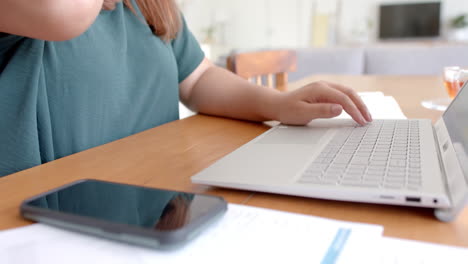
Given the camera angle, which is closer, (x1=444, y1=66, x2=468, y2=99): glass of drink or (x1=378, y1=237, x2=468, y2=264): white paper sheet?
(x1=378, y1=237, x2=468, y2=264): white paper sheet

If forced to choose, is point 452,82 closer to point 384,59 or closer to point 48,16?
point 48,16

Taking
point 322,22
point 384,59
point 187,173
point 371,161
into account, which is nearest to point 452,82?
point 371,161

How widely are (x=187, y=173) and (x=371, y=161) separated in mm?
208

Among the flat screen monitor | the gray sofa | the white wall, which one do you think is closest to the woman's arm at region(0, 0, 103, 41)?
the gray sofa

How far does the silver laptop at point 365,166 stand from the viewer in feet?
1.14

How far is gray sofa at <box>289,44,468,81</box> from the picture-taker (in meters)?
2.07

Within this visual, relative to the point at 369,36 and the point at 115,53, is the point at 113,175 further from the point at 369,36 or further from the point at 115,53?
the point at 369,36

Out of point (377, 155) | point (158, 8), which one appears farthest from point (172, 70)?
point (377, 155)

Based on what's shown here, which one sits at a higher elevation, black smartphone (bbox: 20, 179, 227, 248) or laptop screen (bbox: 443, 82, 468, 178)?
laptop screen (bbox: 443, 82, 468, 178)

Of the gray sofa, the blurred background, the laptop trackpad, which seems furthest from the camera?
the blurred background

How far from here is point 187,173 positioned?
0.48m

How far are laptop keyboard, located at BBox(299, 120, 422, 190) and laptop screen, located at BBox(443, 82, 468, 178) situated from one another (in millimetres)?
39

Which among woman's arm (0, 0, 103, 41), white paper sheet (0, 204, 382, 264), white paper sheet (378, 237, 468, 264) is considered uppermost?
woman's arm (0, 0, 103, 41)

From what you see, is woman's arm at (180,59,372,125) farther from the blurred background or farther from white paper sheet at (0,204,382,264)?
the blurred background
